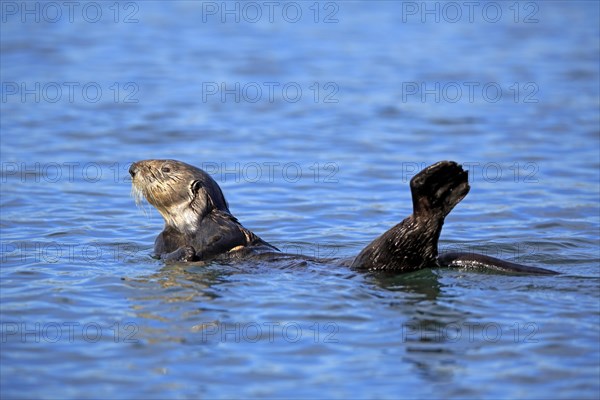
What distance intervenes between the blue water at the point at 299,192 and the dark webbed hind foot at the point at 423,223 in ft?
0.53

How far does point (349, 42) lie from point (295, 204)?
38.7ft

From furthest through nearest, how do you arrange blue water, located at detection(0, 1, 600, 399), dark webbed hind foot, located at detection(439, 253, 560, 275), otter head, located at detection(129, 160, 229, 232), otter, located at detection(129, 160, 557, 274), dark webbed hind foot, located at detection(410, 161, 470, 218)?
1. otter head, located at detection(129, 160, 229, 232)
2. dark webbed hind foot, located at detection(439, 253, 560, 275)
3. otter, located at detection(129, 160, 557, 274)
4. dark webbed hind foot, located at detection(410, 161, 470, 218)
5. blue water, located at detection(0, 1, 600, 399)

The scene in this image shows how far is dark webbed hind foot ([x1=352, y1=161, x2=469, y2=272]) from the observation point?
6.87m

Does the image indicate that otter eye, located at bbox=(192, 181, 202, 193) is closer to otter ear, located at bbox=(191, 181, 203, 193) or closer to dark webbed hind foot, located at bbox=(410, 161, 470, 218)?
otter ear, located at bbox=(191, 181, 203, 193)

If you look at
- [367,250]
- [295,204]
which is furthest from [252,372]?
[295,204]

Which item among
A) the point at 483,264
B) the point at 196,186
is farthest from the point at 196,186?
the point at 483,264

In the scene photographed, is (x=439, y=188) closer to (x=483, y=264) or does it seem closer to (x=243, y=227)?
(x=483, y=264)

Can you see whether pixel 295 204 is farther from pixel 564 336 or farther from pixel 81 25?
pixel 81 25

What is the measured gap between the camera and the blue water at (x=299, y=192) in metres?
6.00

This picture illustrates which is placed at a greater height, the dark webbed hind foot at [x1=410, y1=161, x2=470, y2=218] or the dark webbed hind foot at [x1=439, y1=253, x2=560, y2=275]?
the dark webbed hind foot at [x1=410, y1=161, x2=470, y2=218]

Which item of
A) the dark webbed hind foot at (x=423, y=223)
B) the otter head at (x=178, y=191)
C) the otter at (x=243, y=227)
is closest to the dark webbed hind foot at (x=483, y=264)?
the otter at (x=243, y=227)

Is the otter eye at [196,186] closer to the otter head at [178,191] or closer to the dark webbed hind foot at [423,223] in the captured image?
the otter head at [178,191]

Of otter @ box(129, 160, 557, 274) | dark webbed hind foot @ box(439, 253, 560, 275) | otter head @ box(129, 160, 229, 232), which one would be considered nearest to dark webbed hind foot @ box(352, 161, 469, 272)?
otter @ box(129, 160, 557, 274)

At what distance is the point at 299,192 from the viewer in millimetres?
11383
